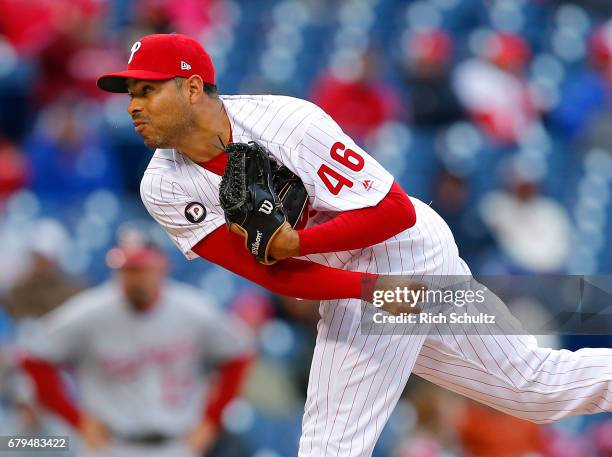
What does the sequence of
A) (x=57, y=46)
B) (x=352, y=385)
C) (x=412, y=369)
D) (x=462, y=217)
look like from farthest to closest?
(x=57, y=46) → (x=462, y=217) → (x=412, y=369) → (x=352, y=385)

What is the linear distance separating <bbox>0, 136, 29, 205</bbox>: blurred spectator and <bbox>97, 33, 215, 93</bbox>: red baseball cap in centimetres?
310

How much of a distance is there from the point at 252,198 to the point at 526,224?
3.59m

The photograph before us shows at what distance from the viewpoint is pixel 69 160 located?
237 inches

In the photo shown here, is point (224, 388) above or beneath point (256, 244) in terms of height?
beneath

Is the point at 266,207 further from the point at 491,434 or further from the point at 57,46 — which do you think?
the point at 57,46

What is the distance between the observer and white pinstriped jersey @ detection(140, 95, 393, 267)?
118 inches

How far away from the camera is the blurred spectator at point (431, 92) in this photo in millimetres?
6711

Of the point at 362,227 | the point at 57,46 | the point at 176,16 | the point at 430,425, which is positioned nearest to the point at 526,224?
the point at 430,425

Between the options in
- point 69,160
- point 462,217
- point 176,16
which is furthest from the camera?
point 176,16

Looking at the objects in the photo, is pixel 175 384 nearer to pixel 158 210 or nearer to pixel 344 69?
pixel 158 210

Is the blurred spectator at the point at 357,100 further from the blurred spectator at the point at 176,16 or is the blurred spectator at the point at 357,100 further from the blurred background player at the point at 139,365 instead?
the blurred background player at the point at 139,365

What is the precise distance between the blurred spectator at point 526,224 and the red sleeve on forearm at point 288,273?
3.21 m

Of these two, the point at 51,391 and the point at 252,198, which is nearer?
the point at 252,198

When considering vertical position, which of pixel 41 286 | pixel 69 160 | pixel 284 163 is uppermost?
pixel 284 163
